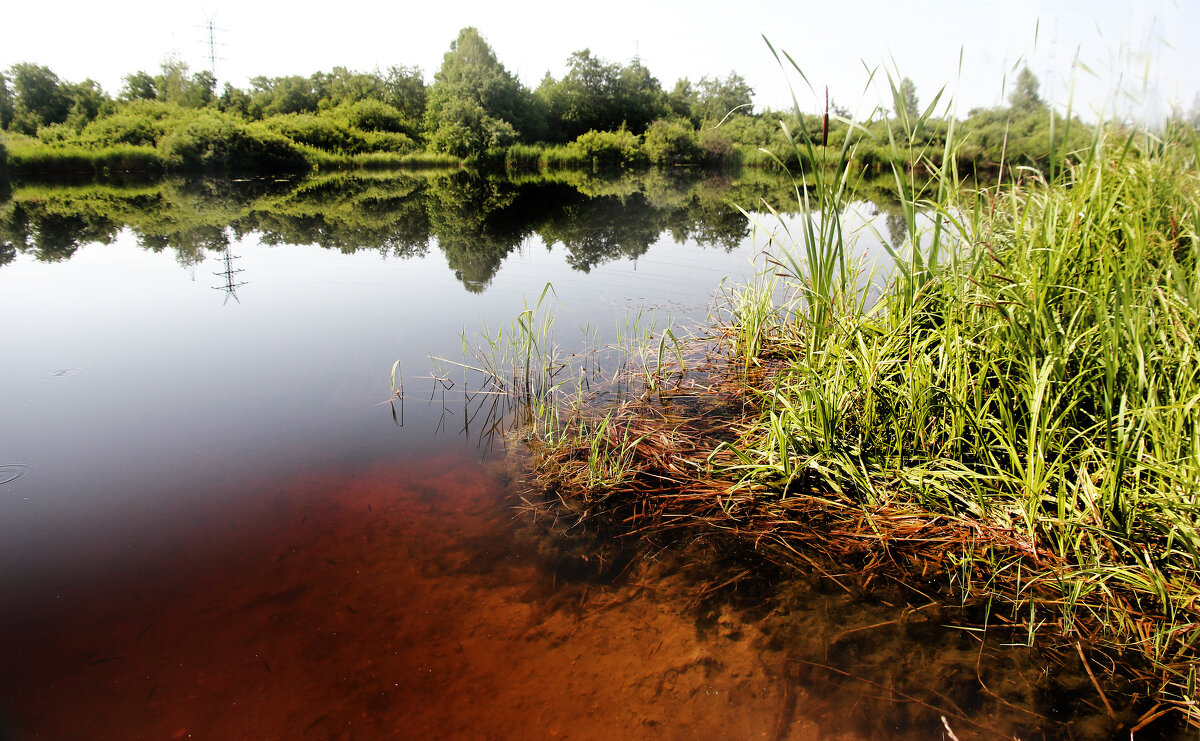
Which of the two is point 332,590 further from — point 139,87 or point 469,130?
point 139,87

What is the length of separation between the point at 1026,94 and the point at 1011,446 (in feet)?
4.92

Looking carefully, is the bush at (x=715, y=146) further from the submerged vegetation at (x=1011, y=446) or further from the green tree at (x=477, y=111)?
the submerged vegetation at (x=1011, y=446)

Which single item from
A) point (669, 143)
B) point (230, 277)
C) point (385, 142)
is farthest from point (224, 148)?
point (669, 143)

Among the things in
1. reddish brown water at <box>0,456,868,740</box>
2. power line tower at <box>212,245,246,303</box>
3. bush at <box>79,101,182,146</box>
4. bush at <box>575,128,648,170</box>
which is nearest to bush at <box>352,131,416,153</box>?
bush at <box>79,101,182,146</box>

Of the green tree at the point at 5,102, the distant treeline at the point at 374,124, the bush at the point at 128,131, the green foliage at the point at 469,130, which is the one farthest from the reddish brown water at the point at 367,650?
the green tree at the point at 5,102

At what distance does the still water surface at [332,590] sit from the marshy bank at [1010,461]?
20 cm

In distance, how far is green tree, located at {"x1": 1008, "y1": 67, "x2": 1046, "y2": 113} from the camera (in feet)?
7.60

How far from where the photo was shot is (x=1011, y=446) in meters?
1.97

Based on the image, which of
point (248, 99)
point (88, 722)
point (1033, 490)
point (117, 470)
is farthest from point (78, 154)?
point (1033, 490)

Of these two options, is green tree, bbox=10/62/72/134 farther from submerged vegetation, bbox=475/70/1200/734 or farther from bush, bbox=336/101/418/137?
submerged vegetation, bbox=475/70/1200/734

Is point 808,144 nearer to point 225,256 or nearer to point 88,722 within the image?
point 88,722

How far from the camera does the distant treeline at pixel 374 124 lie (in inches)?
893

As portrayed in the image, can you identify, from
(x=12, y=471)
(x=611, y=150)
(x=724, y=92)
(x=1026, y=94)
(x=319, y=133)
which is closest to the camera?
(x=1026, y=94)

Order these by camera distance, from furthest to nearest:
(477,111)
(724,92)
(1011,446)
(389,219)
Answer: (724,92) → (477,111) → (389,219) → (1011,446)
